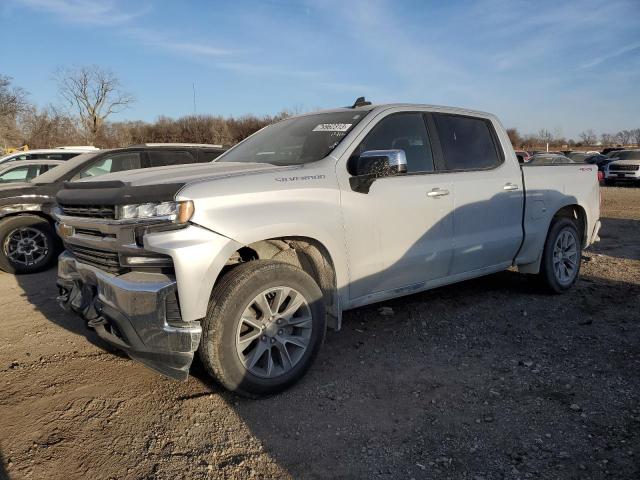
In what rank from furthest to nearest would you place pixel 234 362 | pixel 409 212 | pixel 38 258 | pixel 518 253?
pixel 38 258
pixel 518 253
pixel 409 212
pixel 234 362

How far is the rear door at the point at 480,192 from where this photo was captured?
14.1 ft

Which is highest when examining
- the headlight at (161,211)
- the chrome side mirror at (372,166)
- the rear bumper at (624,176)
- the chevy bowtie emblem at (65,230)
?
the chrome side mirror at (372,166)

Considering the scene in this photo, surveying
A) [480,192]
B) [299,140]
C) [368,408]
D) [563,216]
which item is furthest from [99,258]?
[563,216]

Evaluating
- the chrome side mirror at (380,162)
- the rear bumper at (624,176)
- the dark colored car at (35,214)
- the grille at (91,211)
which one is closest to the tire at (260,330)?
the grille at (91,211)

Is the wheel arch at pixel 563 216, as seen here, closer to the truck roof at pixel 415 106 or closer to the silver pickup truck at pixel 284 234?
the silver pickup truck at pixel 284 234

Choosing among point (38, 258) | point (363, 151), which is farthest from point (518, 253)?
point (38, 258)

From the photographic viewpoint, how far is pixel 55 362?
3.76m

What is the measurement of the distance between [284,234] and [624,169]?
86.7 ft

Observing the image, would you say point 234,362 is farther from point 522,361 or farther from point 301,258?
point 522,361

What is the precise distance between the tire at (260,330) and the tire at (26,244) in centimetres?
502

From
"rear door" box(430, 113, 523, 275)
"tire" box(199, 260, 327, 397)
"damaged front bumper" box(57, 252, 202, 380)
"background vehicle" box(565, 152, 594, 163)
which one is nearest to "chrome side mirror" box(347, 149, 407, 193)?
"tire" box(199, 260, 327, 397)

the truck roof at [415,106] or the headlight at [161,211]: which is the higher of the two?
the truck roof at [415,106]

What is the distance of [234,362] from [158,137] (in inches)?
1880

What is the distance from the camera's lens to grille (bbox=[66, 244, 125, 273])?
2.97 m
